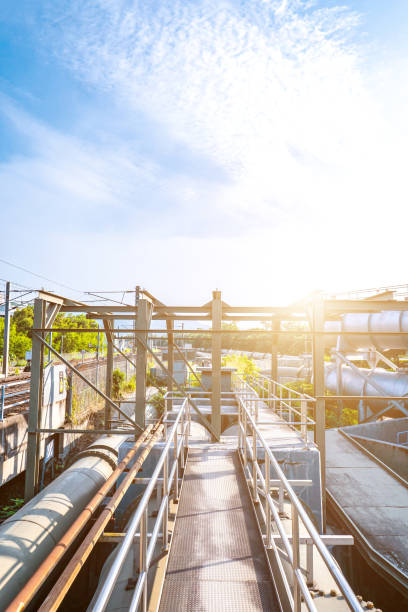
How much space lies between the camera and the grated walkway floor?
3322 millimetres

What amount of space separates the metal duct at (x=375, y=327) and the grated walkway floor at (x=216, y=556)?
12128 mm

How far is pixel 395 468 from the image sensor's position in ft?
42.2

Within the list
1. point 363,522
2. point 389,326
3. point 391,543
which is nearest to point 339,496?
point 363,522

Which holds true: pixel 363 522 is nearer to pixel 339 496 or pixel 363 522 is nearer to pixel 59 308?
pixel 339 496

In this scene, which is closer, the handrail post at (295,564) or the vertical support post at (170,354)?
the handrail post at (295,564)

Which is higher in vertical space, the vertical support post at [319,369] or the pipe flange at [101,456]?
the vertical support post at [319,369]

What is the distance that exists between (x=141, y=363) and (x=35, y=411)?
2885 mm

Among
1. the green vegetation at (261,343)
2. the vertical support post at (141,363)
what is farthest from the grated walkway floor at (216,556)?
the green vegetation at (261,343)

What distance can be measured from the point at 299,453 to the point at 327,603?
4.04 metres

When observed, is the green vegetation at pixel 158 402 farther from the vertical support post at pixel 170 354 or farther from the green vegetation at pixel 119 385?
the vertical support post at pixel 170 354

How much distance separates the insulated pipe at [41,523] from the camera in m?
5.23

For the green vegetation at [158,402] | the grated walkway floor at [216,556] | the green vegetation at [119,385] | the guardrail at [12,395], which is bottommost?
the green vegetation at [158,402]

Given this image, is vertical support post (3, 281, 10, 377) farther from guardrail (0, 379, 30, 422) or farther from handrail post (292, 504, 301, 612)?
handrail post (292, 504, 301, 612)

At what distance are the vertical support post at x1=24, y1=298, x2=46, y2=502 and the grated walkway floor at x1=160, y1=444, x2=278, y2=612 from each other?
470cm
